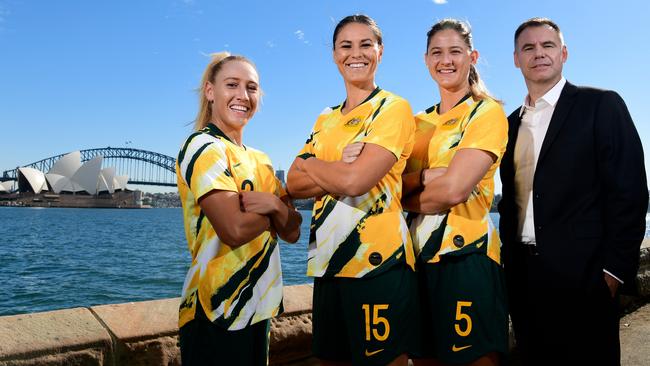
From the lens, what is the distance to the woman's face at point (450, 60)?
84.3 inches

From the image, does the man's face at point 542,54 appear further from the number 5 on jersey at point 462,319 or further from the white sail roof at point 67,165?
the white sail roof at point 67,165

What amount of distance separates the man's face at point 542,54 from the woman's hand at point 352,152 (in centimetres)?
113

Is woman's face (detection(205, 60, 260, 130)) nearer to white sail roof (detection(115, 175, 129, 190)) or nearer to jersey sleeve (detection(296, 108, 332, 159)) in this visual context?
jersey sleeve (detection(296, 108, 332, 159))

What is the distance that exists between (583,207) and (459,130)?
26.5 inches

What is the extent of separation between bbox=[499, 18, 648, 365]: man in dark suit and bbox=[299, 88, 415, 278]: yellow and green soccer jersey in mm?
736

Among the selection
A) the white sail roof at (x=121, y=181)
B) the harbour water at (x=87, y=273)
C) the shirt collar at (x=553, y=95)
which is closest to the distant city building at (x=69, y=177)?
the white sail roof at (x=121, y=181)

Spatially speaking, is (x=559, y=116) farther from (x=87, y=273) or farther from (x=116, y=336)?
(x=87, y=273)

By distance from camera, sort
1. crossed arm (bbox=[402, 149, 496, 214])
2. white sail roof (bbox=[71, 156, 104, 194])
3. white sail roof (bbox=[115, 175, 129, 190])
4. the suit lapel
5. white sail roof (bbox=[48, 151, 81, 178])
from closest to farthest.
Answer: crossed arm (bbox=[402, 149, 496, 214]) → the suit lapel → white sail roof (bbox=[48, 151, 81, 178]) → white sail roof (bbox=[71, 156, 104, 194]) → white sail roof (bbox=[115, 175, 129, 190])

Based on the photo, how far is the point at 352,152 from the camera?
71.6 inches

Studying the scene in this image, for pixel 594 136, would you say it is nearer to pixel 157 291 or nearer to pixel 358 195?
pixel 358 195

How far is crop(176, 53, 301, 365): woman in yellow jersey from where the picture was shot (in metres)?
1.66

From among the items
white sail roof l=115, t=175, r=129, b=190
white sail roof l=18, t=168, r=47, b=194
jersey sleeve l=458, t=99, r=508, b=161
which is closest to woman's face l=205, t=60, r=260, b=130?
jersey sleeve l=458, t=99, r=508, b=161

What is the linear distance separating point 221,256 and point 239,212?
0.19m

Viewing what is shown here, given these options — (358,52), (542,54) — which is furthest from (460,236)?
(542,54)
